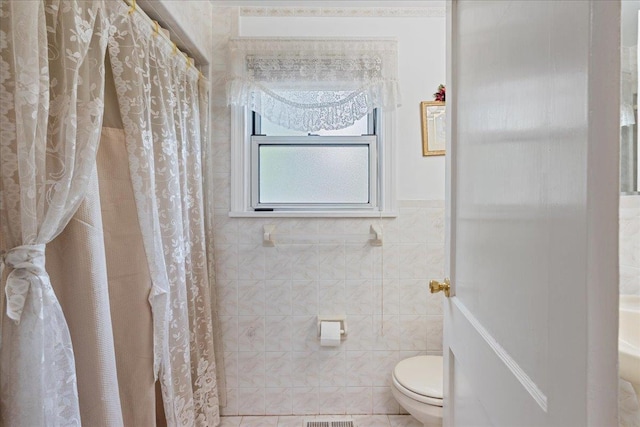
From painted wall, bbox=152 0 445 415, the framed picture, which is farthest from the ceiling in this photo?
the framed picture

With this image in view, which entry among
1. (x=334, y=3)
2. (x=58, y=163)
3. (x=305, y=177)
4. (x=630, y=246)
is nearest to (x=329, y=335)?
(x=305, y=177)

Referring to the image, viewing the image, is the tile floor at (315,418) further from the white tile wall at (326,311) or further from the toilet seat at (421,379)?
the toilet seat at (421,379)

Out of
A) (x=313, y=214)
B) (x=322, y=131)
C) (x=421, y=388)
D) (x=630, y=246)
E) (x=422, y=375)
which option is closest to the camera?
(x=630, y=246)

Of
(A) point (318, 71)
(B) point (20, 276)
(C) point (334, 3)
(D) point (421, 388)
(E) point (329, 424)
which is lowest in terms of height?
(E) point (329, 424)

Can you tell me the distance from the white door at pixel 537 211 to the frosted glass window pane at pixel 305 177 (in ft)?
4.04

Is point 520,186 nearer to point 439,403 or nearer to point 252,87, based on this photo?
point 439,403

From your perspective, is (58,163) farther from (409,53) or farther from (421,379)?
(409,53)

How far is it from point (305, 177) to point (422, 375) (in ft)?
3.98

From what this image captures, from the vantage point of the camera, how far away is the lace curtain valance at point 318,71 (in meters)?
2.00

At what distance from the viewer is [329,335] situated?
1.96 m

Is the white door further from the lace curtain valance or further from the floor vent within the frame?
the floor vent

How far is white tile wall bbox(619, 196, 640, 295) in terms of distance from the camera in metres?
0.88

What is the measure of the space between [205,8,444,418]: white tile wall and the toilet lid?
0.54 ft

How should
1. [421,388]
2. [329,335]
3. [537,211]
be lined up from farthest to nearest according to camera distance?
[329,335] < [421,388] < [537,211]
